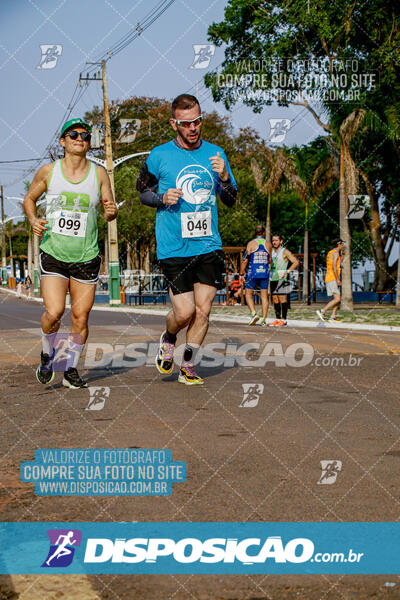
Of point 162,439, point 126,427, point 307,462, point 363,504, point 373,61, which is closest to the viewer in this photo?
point 363,504

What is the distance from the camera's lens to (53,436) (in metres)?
4.62

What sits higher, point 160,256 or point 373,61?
point 373,61

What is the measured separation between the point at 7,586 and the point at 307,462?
1.85 metres

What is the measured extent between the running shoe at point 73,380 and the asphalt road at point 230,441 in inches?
7.1

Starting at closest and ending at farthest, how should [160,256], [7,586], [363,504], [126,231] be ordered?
[7,586], [363,504], [160,256], [126,231]

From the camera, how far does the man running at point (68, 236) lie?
677cm

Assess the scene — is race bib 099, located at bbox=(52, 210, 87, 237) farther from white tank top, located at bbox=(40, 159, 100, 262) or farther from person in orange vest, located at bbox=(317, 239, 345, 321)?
person in orange vest, located at bbox=(317, 239, 345, 321)

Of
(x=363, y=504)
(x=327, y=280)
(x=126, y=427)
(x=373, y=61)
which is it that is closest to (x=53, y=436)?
(x=126, y=427)

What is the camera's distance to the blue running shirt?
22.5 ft

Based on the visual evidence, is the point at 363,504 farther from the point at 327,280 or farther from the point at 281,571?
the point at 327,280

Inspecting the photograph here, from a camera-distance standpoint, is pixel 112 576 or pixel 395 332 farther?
pixel 395 332

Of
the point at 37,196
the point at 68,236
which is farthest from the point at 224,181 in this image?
the point at 37,196

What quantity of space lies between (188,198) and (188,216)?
0.15m

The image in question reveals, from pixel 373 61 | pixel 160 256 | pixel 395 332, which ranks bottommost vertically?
pixel 395 332
